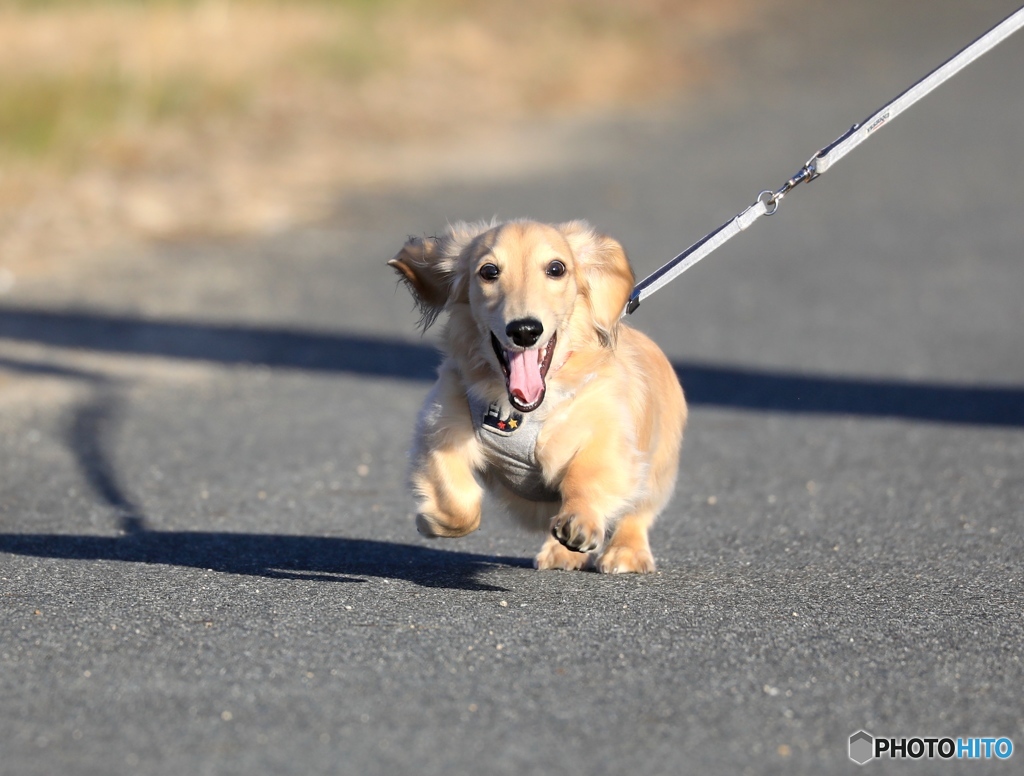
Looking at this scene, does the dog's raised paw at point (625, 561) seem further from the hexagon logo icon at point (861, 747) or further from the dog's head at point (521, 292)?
the hexagon logo icon at point (861, 747)

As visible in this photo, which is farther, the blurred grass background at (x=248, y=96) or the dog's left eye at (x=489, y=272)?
the blurred grass background at (x=248, y=96)

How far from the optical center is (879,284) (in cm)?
927

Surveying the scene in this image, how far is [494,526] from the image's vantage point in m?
5.04

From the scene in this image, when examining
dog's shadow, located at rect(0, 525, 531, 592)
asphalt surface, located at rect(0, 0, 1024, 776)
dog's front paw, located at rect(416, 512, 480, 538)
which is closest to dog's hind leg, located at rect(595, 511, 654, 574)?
asphalt surface, located at rect(0, 0, 1024, 776)

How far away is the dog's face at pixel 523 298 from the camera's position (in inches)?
144

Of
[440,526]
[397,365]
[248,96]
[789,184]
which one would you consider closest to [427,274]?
[440,526]

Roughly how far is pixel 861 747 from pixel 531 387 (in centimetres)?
132

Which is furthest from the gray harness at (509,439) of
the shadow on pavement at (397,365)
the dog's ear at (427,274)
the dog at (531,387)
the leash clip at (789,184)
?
the shadow on pavement at (397,365)

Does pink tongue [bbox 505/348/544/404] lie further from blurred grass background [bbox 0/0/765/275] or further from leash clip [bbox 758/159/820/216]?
blurred grass background [bbox 0/0/765/275]

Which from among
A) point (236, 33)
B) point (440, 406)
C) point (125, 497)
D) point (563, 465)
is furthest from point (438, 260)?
point (236, 33)

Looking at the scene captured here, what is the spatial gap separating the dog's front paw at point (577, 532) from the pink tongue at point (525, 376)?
33cm

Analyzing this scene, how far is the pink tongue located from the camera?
12.1 feet

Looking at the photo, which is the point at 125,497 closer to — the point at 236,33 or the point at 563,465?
the point at 563,465

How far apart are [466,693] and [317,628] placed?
1.81 ft
